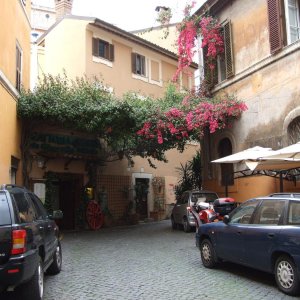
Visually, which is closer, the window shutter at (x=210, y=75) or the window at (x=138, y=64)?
the window shutter at (x=210, y=75)

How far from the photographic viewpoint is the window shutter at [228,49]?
16500mm

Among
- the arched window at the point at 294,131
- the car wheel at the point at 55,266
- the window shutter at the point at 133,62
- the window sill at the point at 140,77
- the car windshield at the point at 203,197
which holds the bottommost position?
the car wheel at the point at 55,266

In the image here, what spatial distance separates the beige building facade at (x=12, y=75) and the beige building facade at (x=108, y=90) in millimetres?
2043

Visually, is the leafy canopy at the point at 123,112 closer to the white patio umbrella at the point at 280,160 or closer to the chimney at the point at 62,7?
the white patio umbrella at the point at 280,160

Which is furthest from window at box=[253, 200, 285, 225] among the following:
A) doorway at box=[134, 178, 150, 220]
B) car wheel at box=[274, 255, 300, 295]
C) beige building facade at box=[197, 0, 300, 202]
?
doorway at box=[134, 178, 150, 220]

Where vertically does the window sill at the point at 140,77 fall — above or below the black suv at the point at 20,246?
above

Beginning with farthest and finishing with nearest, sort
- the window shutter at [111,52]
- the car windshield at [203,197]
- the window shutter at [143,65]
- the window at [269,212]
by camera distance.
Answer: the window shutter at [143,65], the window shutter at [111,52], the car windshield at [203,197], the window at [269,212]

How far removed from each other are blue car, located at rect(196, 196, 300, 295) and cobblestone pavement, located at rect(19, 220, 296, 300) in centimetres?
32

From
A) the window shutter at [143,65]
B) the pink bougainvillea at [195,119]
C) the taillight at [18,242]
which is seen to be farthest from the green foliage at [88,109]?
the taillight at [18,242]

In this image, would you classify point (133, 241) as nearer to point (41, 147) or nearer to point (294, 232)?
point (41, 147)

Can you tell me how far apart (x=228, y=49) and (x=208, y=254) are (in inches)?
388

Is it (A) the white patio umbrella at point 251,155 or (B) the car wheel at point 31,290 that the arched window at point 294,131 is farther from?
(B) the car wheel at point 31,290

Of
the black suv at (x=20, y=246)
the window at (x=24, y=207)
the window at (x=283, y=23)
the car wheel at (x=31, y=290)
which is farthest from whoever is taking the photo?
the window at (x=283, y=23)

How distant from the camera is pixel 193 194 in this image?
16938 mm
